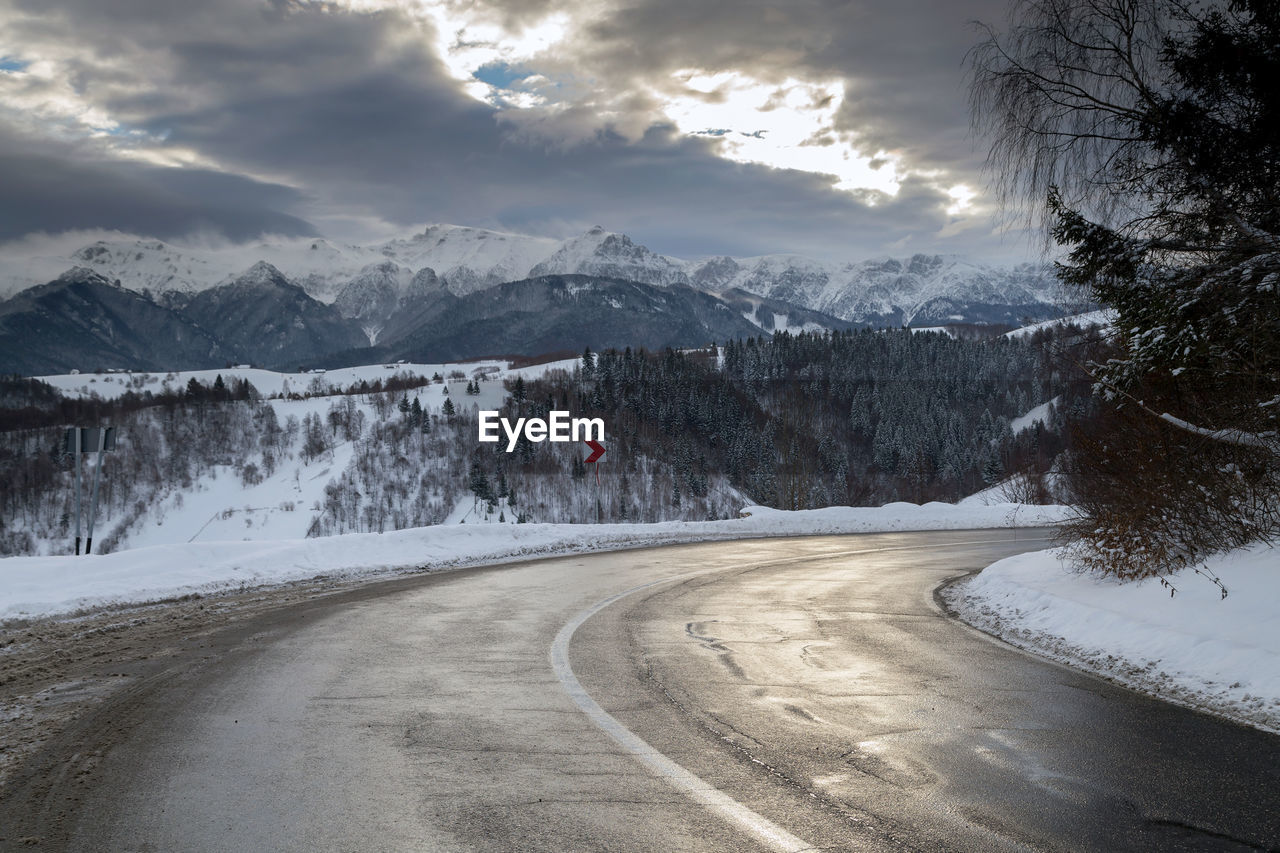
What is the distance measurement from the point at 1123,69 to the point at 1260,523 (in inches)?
204

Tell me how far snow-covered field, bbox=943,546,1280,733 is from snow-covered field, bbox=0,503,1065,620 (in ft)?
38.4

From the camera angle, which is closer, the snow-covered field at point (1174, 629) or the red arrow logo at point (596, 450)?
the snow-covered field at point (1174, 629)

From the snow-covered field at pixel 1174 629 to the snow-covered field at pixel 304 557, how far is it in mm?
11690

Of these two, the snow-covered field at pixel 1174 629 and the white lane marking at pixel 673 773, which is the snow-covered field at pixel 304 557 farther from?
the snow-covered field at pixel 1174 629

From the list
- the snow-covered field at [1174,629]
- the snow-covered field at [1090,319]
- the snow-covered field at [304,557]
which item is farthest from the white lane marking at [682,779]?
the snow-covered field at [304,557]

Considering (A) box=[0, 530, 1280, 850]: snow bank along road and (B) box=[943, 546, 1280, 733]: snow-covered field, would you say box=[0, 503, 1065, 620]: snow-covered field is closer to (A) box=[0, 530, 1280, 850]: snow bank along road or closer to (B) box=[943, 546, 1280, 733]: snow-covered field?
(A) box=[0, 530, 1280, 850]: snow bank along road

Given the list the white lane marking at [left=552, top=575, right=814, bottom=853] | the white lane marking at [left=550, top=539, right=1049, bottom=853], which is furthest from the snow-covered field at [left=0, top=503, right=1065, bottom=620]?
the white lane marking at [left=552, top=575, right=814, bottom=853]

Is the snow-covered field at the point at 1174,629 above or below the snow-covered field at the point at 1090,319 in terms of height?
below

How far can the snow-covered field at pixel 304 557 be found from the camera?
496 inches

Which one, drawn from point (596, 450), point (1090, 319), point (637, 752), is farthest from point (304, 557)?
point (596, 450)

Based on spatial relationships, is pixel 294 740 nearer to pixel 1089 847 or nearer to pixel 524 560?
pixel 1089 847

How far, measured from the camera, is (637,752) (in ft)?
17.1

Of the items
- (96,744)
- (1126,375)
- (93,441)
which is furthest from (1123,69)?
(93,441)

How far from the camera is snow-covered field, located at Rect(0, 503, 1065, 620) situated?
1261 cm
